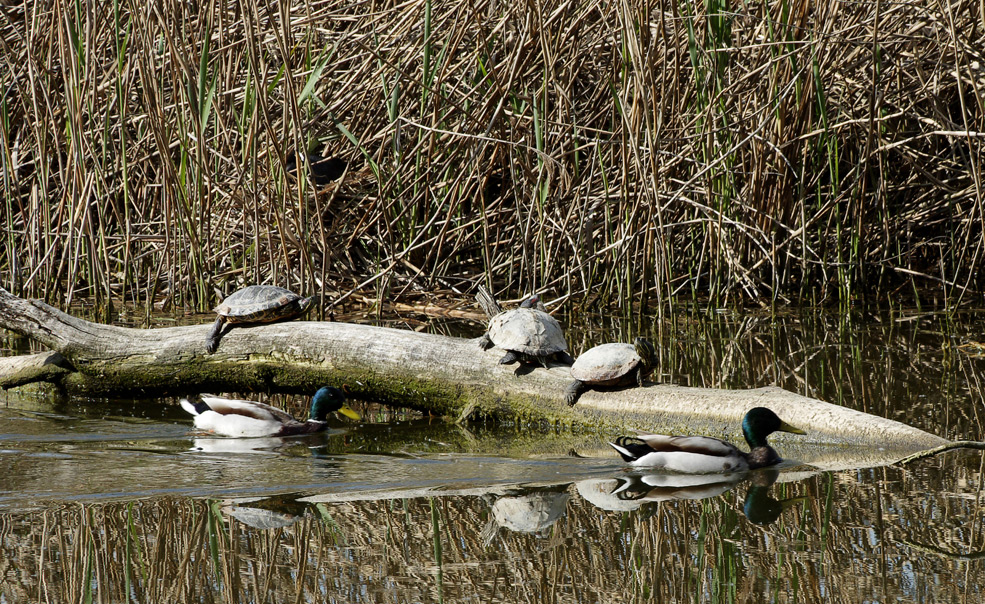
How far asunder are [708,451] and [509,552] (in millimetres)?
1232

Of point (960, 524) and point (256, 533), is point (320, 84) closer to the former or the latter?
point (256, 533)

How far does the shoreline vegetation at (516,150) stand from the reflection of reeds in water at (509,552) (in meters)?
2.71

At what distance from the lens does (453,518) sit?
3.84 m

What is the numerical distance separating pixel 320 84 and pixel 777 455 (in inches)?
207

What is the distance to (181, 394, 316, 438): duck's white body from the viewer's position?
5.16 m

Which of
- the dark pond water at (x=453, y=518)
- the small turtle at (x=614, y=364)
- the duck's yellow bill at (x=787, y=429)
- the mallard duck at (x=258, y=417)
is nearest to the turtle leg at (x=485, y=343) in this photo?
the dark pond water at (x=453, y=518)

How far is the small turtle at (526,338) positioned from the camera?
203 inches

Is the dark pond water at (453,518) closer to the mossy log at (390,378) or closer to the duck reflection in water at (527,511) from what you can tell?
the duck reflection in water at (527,511)

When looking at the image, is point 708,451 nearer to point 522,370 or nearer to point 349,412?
point 522,370

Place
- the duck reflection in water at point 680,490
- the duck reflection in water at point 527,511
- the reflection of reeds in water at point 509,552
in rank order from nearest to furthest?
the reflection of reeds in water at point 509,552 < the duck reflection in water at point 527,511 < the duck reflection in water at point 680,490

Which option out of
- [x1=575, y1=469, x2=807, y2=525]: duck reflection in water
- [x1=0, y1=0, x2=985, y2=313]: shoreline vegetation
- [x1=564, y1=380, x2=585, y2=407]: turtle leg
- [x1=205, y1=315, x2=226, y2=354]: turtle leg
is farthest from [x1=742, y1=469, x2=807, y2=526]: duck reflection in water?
[x1=205, y1=315, x2=226, y2=354]: turtle leg

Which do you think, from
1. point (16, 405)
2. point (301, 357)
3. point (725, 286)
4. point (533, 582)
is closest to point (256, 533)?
point (533, 582)

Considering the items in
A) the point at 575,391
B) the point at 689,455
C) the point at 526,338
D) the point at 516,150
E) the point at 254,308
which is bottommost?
the point at 689,455

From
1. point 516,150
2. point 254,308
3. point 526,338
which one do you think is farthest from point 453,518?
point 516,150
